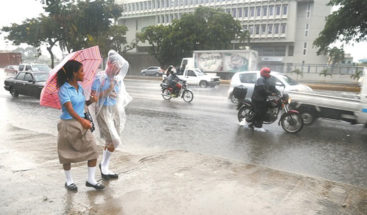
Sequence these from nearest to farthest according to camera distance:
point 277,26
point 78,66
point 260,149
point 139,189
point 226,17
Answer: point 78,66 → point 139,189 → point 260,149 → point 226,17 → point 277,26

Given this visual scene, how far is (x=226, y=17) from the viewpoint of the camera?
44125mm

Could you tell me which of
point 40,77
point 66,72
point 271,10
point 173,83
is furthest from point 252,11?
point 66,72

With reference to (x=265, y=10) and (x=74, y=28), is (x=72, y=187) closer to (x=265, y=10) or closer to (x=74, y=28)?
(x=74, y=28)

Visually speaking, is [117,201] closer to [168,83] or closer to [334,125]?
[334,125]

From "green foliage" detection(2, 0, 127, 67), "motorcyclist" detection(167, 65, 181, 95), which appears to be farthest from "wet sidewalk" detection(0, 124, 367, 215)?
"green foliage" detection(2, 0, 127, 67)

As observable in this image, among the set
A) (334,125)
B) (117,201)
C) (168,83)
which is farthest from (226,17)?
(117,201)

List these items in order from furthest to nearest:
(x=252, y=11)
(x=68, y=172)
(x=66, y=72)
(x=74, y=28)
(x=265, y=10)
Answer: (x=252, y=11) → (x=265, y=10) → (x=74, y=28) → (x=68, y=172) → (x=66, y=72)

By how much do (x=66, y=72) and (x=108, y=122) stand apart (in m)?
0.97

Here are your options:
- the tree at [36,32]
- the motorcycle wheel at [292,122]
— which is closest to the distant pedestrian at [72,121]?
the motorcycle wheel at [292,122]

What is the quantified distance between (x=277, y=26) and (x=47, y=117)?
53.7 metres

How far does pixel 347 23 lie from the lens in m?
22.3

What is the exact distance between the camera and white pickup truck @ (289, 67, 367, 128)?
24.9 feet

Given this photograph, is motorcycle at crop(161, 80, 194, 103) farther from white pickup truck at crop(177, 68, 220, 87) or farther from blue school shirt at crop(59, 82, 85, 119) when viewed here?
blue school shirt at crop(59, 82, 85, 119)

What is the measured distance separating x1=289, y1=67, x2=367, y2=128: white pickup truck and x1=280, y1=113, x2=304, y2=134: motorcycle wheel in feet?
3.60
